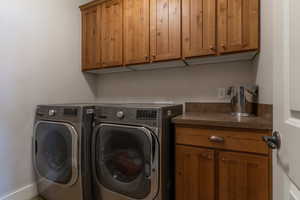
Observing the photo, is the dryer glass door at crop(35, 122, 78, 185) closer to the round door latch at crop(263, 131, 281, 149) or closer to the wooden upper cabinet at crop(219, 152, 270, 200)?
the wooden upper cabinet at crop(219, 152, 270, 200)

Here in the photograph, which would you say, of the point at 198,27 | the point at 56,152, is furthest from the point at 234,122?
the point at 56,152

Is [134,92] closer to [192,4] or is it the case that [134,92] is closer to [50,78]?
[50,78]

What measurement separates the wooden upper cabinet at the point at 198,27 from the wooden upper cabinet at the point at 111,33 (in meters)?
0.78

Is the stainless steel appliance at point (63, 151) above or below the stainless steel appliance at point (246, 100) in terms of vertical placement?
below

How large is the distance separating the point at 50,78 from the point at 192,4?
5.70ft

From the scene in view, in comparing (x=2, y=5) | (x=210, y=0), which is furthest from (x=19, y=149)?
(x=210, y=0)

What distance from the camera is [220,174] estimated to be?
3.80ft

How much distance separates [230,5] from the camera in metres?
1.45

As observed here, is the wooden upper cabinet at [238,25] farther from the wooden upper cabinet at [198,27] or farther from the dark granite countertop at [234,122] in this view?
the dark granite countertop at [234,122]

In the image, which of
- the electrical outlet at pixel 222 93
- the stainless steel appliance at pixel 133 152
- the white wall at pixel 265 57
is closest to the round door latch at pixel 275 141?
the white wall at pixel 265 57

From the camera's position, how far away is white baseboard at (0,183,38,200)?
1.61 metres

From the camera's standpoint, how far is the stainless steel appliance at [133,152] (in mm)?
1211

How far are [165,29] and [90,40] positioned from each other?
108 cm

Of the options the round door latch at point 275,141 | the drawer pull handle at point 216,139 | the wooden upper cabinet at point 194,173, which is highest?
the round door latch at point 275,141
